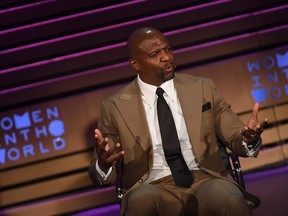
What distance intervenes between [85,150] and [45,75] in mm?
881

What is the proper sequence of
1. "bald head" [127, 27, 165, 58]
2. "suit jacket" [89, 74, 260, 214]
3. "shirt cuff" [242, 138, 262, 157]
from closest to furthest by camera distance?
"shirt cuff" [242, 138, 262, 157]
"suit jacket" [89, 74, 260, 214]
"bald head" [127, 27, 165, 58]

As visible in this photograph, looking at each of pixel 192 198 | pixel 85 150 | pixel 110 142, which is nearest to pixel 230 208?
pixel 192 198

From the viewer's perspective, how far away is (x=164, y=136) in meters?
3.68

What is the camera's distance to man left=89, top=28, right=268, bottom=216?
347 cm

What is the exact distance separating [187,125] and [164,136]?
16 centimetres

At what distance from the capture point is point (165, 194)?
11.5 ft

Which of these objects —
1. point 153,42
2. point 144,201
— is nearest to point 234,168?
point 144,201

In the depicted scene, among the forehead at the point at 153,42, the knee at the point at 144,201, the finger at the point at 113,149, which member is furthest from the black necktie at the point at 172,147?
the finger at the point at 113,149

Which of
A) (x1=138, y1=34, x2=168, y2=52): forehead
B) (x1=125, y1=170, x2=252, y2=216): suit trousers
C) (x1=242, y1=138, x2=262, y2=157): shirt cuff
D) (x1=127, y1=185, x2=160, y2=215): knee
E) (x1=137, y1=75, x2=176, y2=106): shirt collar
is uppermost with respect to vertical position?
(x1=138, y1=34, x2=168, y2=52): forehead

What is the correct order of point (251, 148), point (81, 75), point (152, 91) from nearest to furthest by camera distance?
1. point (251, 148)
2. point (152, 91)
3. point (81, 75)

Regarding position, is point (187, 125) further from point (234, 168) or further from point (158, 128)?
point (234, 168)

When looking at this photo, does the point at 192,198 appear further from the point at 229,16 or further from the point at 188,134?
the point at 229,16

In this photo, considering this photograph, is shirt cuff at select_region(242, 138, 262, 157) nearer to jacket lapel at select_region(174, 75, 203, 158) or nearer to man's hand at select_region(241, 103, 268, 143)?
man's hand at select_region(241, 103, 268, 143)

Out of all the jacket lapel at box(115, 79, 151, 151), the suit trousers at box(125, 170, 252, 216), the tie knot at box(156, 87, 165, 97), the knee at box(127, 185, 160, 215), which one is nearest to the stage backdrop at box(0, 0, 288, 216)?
the jacket lapel at box(115, 79, 151, 151)
